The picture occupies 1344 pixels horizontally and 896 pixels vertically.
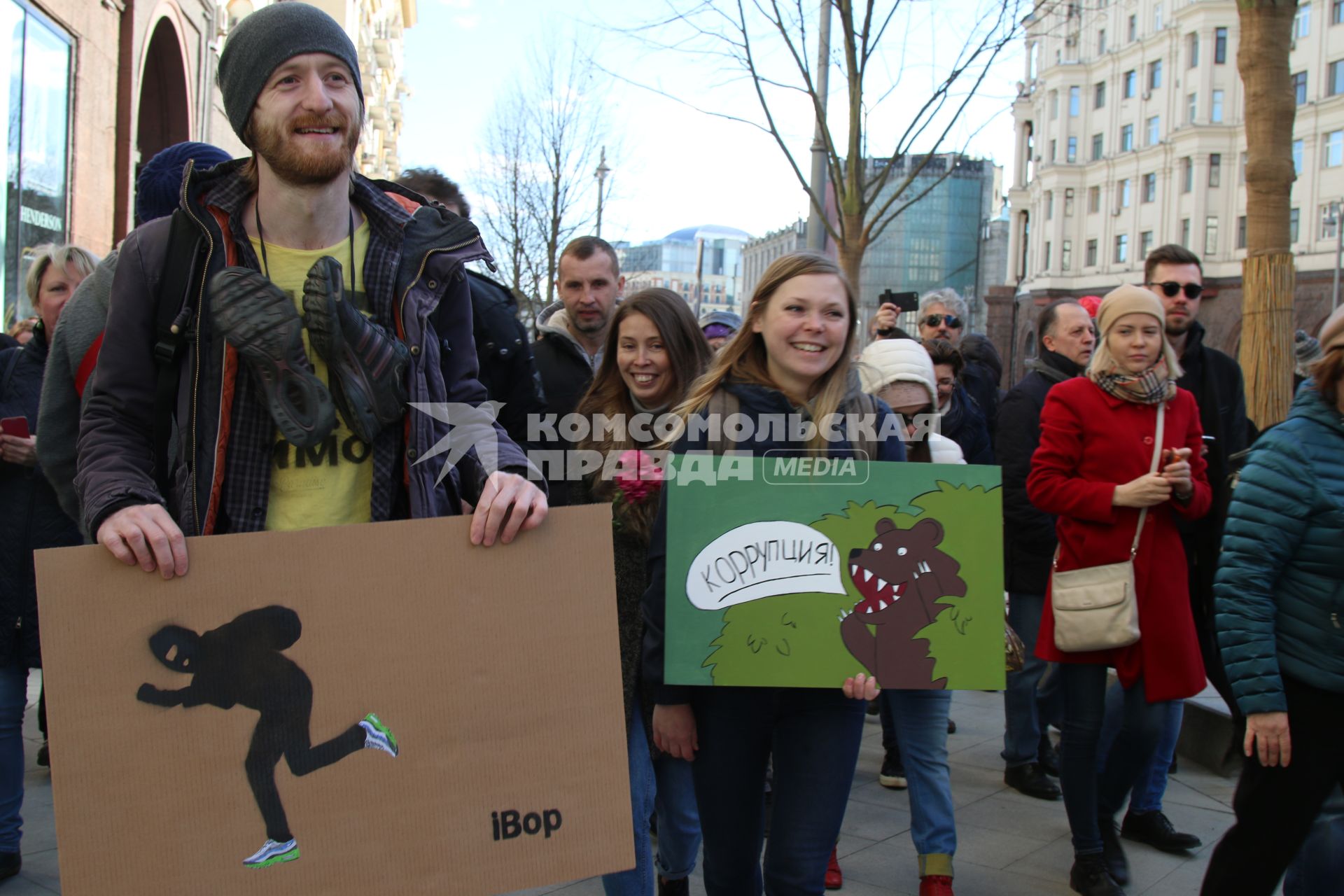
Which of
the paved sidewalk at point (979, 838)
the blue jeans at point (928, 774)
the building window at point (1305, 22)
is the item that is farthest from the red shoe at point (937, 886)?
the building window at point (1305, 22)

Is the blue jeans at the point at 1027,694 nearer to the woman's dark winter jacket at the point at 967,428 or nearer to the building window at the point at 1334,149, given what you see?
the woman's dark winter jacket at the point at 967,428

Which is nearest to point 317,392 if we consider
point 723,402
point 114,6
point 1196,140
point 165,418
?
point 165,418

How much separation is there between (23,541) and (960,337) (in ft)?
17.6

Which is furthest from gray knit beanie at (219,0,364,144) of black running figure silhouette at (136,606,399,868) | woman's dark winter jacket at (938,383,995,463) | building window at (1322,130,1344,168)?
building window at (1322,130,1344,168)

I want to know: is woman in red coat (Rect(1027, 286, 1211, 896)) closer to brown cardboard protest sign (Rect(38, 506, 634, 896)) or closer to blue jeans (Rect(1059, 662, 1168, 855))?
blue jeans (Rect(1059, 662, 1168, 855))

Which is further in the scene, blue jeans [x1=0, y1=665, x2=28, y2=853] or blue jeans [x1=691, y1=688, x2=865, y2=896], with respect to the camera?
blue jeans [x1=0, y1=665, x2=28, y2=853]

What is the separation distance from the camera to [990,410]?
22.0ft

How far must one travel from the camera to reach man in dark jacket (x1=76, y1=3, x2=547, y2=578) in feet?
6.88

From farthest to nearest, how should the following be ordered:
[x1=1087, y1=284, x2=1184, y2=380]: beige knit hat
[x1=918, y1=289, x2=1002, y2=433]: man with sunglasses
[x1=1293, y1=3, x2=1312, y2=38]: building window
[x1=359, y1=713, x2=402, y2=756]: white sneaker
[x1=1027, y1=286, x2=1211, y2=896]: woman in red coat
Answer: [x1=1293, y1=3, x2=1312, y2=38]: building window
[x1=918, y1=289, x2=1002, y2=433]: man with sunglasses
[x1=1087, y1=284, x2=1184, y2=380]: beige knit hat
[x1=1027, y1=286, x2=1211, y2=896]: woman in red coat
[x1=359, y1=713, x2=402, y2=756]: white sneaker

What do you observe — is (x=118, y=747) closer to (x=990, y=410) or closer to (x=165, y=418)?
(x=165, y=418)

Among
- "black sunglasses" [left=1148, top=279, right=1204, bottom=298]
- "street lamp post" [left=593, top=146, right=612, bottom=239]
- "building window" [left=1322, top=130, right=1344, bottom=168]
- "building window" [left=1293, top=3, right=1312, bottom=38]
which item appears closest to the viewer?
"black sunglasses" [left=1148, top=279, right=1204, bottom=298]

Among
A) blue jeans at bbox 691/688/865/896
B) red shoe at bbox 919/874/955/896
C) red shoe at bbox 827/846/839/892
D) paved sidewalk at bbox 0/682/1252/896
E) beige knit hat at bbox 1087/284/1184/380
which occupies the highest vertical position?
beige knit hat at bbox 1087/284/1184/380

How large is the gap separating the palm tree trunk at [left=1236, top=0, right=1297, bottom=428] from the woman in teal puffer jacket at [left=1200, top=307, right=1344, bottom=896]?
154 inches

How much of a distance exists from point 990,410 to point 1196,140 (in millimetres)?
59010
